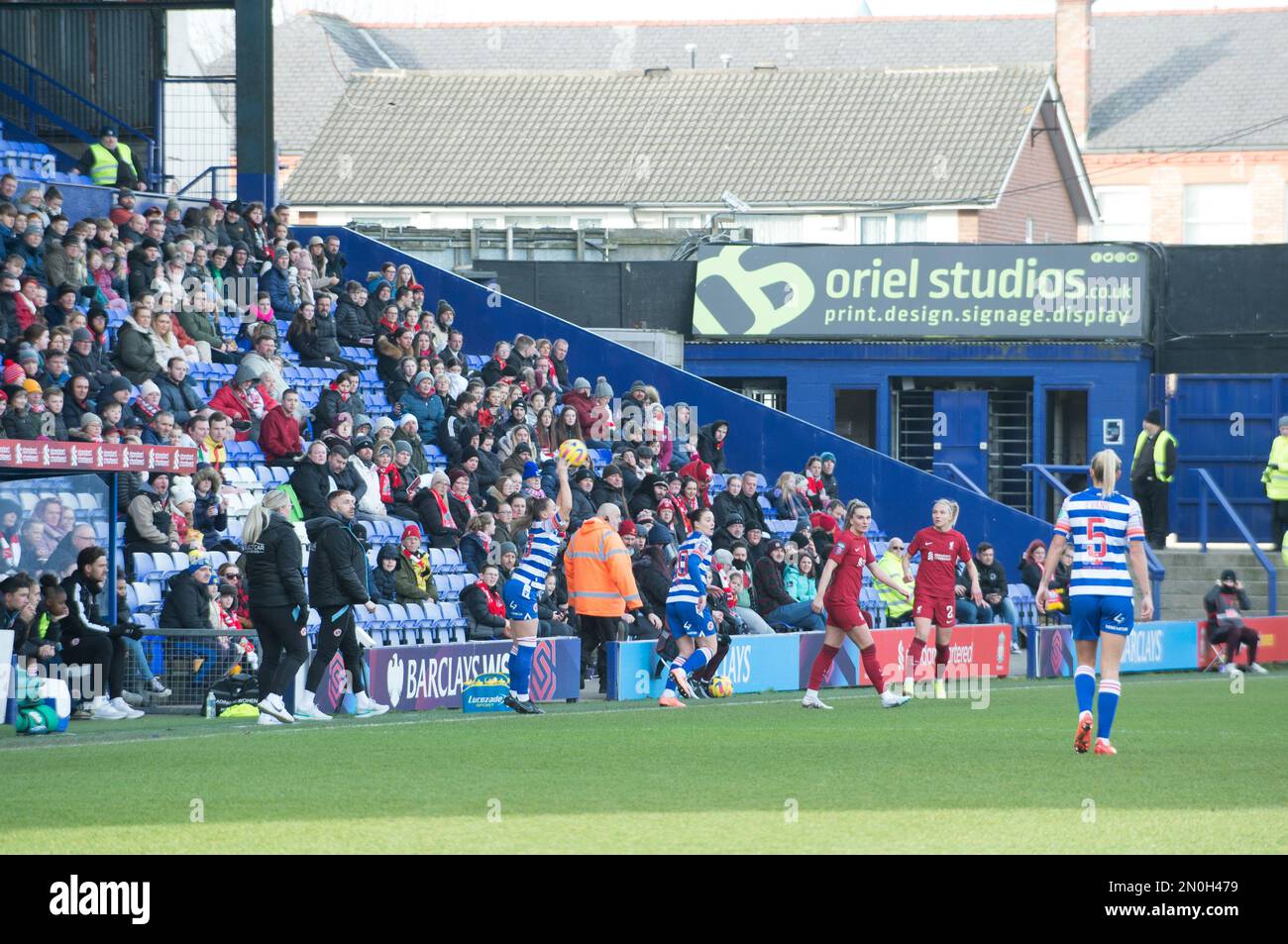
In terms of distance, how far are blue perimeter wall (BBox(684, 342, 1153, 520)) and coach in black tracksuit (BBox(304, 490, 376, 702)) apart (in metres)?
17.8

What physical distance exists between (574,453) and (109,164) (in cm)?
669

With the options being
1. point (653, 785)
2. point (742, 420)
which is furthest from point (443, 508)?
point (653, 785)

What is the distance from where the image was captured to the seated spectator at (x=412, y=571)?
20.2 metres

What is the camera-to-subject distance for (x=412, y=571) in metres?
20.3

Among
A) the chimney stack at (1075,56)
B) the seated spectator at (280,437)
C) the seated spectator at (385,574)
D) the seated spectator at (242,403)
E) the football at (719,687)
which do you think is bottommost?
the football at (719,687)

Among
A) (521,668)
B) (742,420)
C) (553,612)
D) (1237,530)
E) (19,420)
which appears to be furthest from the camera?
(1237,530)

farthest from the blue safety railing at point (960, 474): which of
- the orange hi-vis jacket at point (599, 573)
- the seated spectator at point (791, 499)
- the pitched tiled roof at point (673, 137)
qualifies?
the orange hi-vis jacket at point (599, 573)

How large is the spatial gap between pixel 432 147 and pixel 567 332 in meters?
21.2

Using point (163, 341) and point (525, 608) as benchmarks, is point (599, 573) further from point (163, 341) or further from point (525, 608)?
point (163, 341)

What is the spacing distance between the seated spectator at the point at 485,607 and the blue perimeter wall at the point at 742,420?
9.02 metres

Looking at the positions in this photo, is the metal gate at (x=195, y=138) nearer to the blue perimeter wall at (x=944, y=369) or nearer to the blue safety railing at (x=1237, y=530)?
the blue perimeter wall at (x=944, y=369)

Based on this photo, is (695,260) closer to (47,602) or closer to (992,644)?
(992,644)

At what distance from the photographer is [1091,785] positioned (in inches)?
463

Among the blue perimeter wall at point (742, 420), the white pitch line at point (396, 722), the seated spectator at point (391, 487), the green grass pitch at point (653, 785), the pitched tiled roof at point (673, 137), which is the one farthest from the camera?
the pitched tiled roof at point (673, 137)
